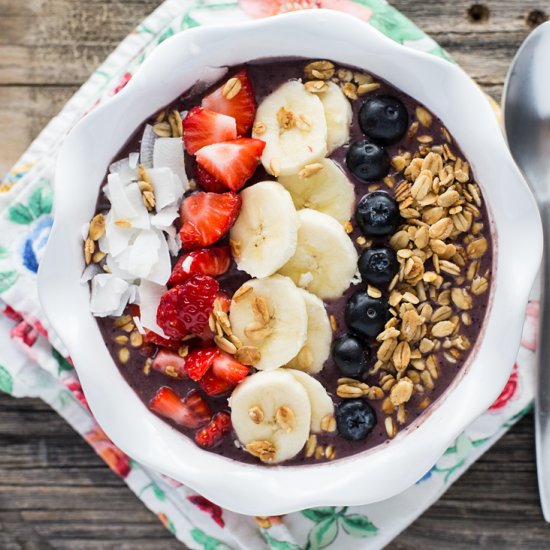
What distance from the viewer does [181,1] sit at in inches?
84.5

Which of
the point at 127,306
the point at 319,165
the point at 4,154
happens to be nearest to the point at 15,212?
the point at 4,154

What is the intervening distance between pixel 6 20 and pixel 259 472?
1.30 metres

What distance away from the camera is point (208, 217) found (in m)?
1.83

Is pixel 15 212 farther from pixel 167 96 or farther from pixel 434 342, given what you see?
pixel 434 342

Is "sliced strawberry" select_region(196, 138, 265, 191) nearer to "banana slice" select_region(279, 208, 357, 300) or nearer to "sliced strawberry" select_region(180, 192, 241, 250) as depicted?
"sliced strawberry" select_region(180, 192, 241, 250)

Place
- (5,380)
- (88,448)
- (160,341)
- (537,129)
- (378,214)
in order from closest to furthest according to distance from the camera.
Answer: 1. (378,214)
2. (160,341)
3. (537,129)
4. (5,380)
5. (88,448)

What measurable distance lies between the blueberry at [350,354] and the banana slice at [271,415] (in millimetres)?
100

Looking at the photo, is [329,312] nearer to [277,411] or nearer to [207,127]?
[277,411]

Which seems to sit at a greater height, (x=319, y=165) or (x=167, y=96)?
(x=167, y=96)

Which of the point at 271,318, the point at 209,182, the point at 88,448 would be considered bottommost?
the point at 88,448

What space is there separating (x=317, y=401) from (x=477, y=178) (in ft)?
1.90

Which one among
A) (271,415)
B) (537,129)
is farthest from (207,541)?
(537,129)

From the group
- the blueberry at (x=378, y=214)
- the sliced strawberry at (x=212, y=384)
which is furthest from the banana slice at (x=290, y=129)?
the sliced strawberry at (x=212, y=384)

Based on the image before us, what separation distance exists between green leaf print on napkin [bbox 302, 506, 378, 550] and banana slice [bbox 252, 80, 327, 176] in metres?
0.87
